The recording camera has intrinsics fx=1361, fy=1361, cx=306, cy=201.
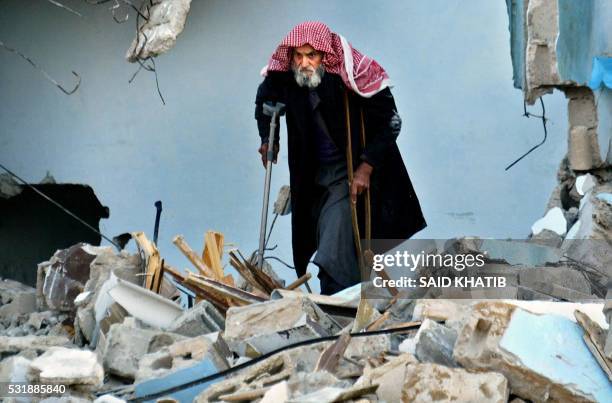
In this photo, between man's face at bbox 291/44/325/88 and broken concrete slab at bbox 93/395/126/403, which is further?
man's face at bbox 291/44/325/88

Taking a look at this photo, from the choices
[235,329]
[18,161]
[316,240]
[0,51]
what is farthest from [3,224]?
[235,329]

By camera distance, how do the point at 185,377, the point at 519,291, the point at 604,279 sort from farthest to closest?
the point at 604,279 < the point at 519,291 < the point at 185,377

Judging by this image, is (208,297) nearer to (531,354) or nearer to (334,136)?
(334,136)

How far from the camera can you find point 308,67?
696 cm

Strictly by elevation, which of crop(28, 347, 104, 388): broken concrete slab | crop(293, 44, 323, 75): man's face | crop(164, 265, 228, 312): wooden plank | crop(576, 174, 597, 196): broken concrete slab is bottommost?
crop(28, 347, 104, 388): broken concrete slab

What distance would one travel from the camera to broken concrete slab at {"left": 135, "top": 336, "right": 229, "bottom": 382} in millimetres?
4691

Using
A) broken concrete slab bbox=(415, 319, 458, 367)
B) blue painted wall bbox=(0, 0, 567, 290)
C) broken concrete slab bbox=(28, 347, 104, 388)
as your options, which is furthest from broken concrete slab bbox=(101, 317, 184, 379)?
blue painted wall bbox=(0, 0, 567, 290)

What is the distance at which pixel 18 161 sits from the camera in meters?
9.30

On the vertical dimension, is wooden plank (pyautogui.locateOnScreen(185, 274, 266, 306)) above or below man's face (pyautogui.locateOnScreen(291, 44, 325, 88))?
below

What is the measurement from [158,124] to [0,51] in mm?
1267

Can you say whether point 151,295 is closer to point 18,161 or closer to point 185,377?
point 185,377

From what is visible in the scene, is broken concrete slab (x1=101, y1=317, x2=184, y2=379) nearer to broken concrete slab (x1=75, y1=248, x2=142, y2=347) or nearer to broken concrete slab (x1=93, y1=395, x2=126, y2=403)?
broken concrete slab (x1=75, y1=248, x2=142, y2=347)
